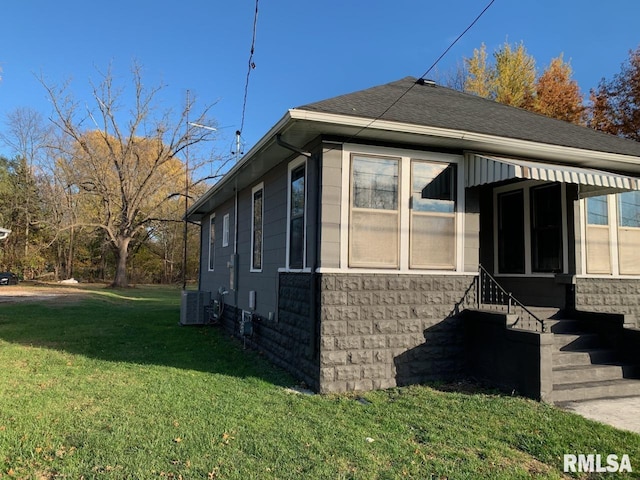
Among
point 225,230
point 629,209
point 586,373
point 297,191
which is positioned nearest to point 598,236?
point 629,209

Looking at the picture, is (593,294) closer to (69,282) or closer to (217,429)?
(217,429)

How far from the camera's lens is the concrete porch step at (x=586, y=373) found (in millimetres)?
5203

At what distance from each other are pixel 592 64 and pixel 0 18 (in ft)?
76.1

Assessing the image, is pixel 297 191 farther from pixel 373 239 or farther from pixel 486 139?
pixel 486 139

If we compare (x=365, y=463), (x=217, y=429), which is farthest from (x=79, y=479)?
(x=365, y=463)

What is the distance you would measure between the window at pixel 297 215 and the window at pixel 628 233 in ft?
16.0

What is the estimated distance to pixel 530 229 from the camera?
7.16 m

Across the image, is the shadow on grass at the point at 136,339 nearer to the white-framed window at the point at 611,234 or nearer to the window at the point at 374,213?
the window at the point at 374,213

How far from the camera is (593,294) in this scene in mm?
6586

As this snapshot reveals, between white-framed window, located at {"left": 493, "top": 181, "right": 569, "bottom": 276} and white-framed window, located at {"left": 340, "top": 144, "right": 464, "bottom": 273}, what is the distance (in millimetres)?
1753

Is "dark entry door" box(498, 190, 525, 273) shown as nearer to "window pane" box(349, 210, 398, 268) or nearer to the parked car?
"window pane" box(349, 210, 398, 268)

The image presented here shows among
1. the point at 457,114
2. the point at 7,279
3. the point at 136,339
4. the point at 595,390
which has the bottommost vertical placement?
the point at 136,339

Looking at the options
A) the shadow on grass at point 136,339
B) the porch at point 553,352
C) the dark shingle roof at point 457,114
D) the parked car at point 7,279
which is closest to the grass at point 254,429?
the shadow on grass at point 136,339

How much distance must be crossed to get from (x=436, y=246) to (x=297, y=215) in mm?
1988
